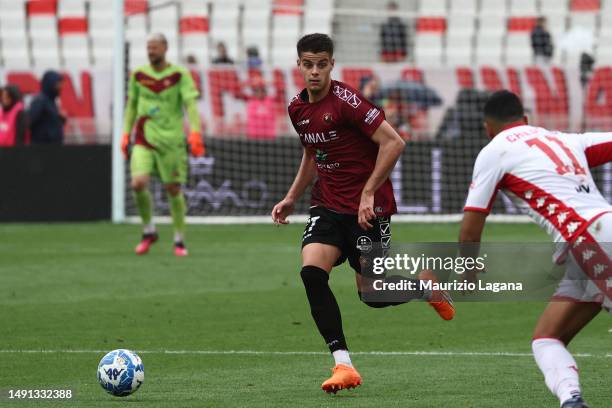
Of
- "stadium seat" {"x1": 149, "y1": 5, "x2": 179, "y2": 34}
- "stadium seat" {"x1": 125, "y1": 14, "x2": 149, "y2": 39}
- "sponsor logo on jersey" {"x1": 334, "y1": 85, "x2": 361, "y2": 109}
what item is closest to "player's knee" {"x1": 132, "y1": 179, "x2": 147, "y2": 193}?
"sponsor logo on jersey" {"x1": 334, "y1": 85, "x2": 361, "y2": 109}

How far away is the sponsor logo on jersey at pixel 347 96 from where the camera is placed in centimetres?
755

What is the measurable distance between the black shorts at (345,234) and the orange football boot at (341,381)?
34.1 inches

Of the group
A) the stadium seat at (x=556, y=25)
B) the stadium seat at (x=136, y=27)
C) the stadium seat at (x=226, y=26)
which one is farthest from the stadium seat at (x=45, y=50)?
the stadium seat at (x=556, y=25)

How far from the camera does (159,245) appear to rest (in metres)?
16.1

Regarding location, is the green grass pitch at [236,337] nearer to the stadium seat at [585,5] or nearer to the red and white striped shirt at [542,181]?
the red and white striped shirt at [542,181]

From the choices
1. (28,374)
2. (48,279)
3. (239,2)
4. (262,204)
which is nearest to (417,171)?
(262,204)

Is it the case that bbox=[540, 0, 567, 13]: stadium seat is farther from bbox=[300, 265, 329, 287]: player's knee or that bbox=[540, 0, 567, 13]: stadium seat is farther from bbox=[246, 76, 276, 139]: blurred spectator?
bbox=[300, 265, 329, 287]: player's knee

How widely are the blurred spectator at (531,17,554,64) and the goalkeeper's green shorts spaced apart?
1189 cm

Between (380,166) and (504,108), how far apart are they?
1.43 m

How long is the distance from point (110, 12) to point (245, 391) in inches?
791

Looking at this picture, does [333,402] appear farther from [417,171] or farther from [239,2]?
[239,2]

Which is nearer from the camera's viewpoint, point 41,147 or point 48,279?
point 48,279

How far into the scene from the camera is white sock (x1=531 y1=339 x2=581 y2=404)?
18.5ft

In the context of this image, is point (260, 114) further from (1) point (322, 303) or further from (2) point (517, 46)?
(1) point (322, 303)
